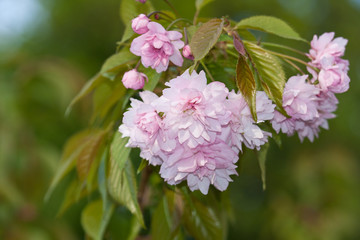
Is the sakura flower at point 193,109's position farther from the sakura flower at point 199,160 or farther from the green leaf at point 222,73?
the green leaf at point 222,73

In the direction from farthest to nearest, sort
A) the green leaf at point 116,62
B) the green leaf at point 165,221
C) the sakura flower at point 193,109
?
1. the green leaf at point 165,221
2. the green leaf at point 116,62
3. the sakura flower at point 193,109

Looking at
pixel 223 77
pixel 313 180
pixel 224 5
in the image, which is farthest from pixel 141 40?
pixel 224 5

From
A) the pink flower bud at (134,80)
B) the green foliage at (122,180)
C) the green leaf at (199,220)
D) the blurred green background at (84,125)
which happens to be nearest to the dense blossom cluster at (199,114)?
the pink flower bud at (134,80)

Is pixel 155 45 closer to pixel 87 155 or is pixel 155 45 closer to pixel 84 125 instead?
pixel 87 155

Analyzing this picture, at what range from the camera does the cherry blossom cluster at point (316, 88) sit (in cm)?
71

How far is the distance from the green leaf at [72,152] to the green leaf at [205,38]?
0.35 m

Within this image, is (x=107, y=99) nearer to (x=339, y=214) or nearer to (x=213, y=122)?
(x=213, y=122)

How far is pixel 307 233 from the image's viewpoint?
278 cm

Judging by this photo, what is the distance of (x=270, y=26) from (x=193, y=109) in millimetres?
289

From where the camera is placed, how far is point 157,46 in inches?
26.5

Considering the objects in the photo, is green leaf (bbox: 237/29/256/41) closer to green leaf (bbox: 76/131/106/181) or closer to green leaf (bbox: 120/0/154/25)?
green leaf (bbox: 120/0/154/25)

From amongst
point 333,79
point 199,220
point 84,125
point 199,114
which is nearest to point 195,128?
point 199,114

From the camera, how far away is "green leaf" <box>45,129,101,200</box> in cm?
96

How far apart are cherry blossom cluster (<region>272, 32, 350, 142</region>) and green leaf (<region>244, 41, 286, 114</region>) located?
0.06 ft
